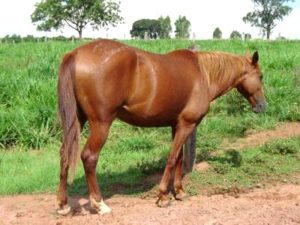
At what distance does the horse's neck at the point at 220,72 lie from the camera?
19.9ft

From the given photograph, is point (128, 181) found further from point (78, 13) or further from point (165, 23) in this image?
point (165, 23)

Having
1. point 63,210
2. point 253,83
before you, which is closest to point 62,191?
point 63,210

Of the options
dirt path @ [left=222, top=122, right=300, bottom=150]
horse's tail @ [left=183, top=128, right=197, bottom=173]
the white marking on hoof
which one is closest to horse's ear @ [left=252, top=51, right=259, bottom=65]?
horse's tail @ [left=183, top=128, right=197, bottom=173]

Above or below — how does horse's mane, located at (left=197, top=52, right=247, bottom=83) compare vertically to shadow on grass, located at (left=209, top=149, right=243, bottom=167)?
above

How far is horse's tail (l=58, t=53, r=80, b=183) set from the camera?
5000 millimetres

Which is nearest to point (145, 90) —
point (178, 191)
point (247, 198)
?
point (178, 191)

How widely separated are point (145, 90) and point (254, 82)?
74.8 inches

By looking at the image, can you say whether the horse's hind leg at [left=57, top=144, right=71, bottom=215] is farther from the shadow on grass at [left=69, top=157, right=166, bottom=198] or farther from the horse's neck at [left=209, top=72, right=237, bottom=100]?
the horse's neck at [left=209, top=72, right=237, bottom=100]

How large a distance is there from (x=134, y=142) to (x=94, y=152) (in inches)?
125

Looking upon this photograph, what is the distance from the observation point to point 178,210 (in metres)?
5.43

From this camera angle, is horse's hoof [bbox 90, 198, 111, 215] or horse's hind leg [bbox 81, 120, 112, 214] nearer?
horse's hind leg [bbox 81, 120, 112, 214]

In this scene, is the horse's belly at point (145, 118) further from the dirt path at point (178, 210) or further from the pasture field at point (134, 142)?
the pasture field at point (134, 142)

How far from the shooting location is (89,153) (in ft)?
16.9

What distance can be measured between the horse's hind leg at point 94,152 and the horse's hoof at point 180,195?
1.06 m
